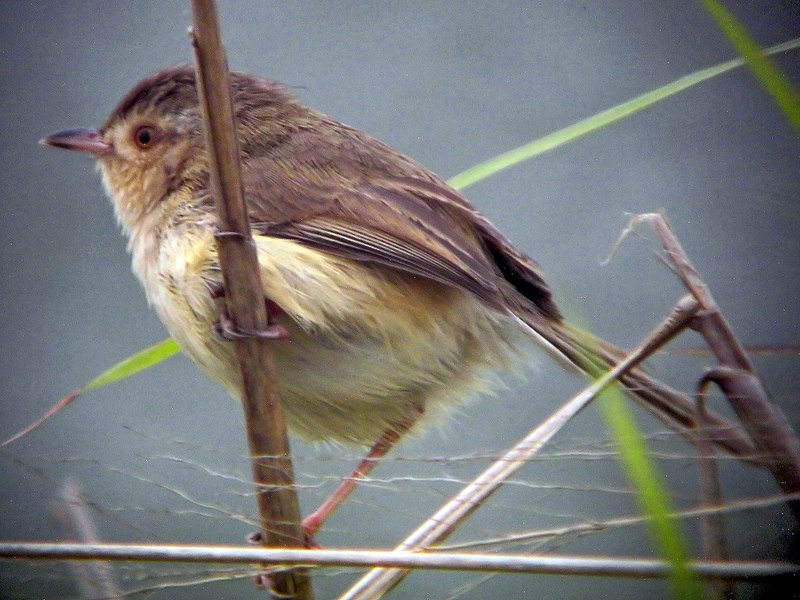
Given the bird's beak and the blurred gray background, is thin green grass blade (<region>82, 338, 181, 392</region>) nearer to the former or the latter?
the blurred gray background

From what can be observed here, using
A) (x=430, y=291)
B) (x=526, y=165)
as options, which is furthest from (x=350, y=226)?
(x=526, y=165)

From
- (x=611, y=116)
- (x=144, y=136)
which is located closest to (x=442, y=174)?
(x=144, y=136)

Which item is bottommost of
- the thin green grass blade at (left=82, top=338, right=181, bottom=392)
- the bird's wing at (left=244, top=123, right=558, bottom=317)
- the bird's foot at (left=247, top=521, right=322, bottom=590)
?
the bird's foot at (left=247, top=521, right=322, bottom=590)

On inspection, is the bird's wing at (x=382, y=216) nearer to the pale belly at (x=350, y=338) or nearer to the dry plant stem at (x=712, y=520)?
the pale belly at (x=350, y=338)

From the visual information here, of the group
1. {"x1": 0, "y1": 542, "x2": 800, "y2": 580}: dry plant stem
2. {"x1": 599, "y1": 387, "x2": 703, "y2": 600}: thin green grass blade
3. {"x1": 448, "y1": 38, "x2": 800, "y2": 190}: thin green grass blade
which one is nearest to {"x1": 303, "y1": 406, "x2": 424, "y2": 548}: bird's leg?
{"x1": 448, "y1": 38, "x2": 800, "y2": 190}: thin green grass blade

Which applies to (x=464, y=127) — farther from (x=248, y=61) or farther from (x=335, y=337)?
(x=335, y=337)

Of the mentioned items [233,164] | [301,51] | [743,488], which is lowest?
[743,488]

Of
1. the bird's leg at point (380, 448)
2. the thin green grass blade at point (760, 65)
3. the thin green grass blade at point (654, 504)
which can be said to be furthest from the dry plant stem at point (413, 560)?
the bird's leg at point (380, 448)

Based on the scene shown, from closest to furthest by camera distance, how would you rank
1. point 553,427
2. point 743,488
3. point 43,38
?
1. point 553,427
2. point 743,488
3. point 43,38
